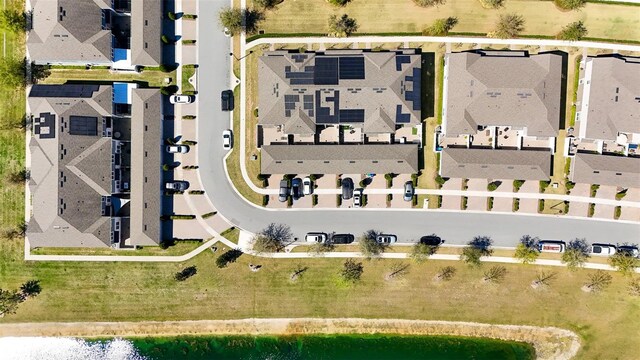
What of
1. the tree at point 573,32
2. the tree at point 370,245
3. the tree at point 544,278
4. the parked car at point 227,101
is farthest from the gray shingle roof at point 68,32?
the tree at point 544,278

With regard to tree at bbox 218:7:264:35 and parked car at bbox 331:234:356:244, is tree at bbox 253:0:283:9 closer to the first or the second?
tree at bbox 218:7:264:35

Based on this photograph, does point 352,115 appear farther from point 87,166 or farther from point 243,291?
point 87,166

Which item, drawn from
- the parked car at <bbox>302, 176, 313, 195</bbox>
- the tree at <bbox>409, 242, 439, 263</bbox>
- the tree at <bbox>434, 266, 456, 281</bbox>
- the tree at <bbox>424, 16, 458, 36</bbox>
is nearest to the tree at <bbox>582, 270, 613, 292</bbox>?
the tree at <bbox>434, 266, 456, 281</bbox>

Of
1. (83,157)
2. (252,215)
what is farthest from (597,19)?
(83,157)

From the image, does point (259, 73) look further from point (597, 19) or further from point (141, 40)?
point (597, 19)

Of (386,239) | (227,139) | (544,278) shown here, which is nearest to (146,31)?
(227,139)

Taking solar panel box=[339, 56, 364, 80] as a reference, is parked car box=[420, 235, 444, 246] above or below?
below
